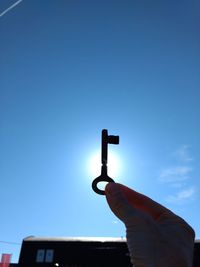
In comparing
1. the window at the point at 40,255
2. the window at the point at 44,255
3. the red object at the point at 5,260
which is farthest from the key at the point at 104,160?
the red object at the point at 5,260

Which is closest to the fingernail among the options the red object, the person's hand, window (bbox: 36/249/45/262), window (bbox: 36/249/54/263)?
the person's hand

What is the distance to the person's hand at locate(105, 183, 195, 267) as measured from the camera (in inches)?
56.9

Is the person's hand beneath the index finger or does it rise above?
beneath

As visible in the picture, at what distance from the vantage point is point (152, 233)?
59.6 inches

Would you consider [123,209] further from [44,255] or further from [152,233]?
[44,255]

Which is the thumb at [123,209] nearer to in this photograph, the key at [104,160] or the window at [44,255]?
the key at [104,160]

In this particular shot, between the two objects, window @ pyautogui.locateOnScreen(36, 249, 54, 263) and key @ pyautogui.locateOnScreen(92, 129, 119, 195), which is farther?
window @ pyautogui.locateOnScreen(36, 249, 54, 263)

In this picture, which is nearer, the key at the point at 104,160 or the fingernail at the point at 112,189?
the fingernail at the point at 112,189

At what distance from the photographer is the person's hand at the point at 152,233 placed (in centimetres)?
145

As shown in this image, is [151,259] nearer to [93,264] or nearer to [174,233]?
[174,233]

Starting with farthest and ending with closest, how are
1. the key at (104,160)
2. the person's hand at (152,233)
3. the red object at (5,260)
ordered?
the red object at (5,260), the key at (104,160), the person's hand at (152,233)

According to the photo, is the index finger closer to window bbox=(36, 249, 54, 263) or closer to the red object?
window bbox=(36, 249, 54, 263)

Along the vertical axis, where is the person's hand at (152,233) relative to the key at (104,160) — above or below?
below

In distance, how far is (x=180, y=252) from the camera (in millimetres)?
1462
